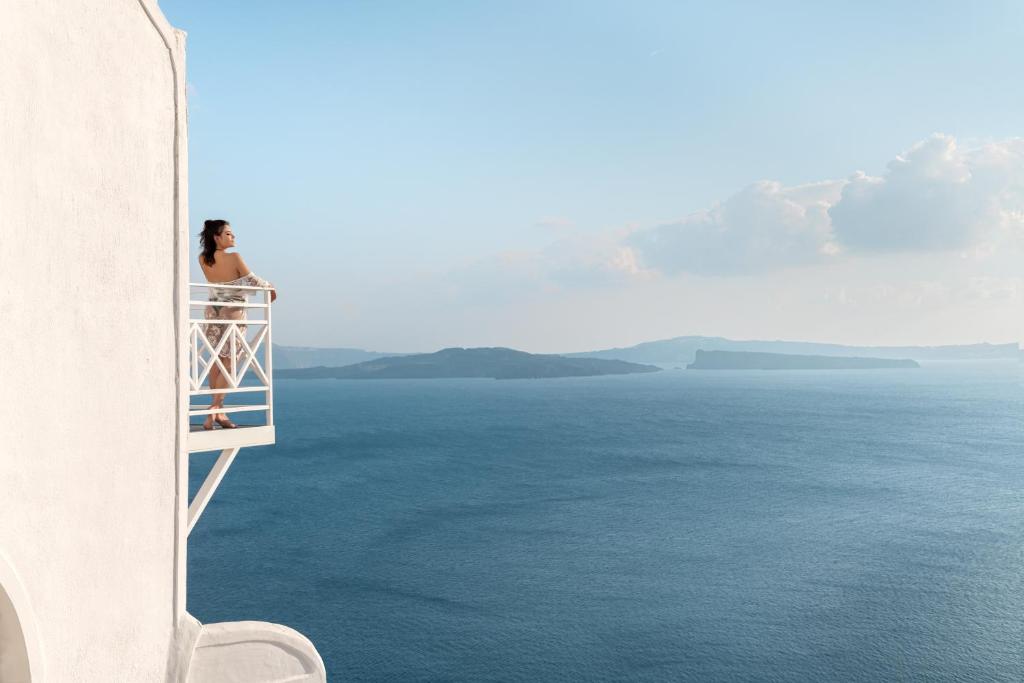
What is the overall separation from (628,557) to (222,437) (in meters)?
43.3

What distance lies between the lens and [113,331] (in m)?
4.44

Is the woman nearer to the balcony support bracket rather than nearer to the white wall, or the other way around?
the balcony support bracket

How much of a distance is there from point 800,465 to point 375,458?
4742cm

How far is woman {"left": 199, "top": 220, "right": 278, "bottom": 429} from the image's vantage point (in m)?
6.11

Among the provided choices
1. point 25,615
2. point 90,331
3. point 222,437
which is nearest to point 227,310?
point 222,437

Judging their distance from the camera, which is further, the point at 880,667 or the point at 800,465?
the point at 800,465

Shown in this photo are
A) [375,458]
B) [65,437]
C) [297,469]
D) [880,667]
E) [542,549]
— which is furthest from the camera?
[375,458]

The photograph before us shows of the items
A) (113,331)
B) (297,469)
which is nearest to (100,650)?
(113,331)

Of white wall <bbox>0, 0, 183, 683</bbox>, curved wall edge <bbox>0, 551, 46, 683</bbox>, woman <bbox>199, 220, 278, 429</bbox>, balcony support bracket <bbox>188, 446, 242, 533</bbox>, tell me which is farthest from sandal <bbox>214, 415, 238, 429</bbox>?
curved wall edge <bbox>0, 551, 46, 683</bbox>

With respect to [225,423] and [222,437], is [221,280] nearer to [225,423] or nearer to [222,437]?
[225,423]

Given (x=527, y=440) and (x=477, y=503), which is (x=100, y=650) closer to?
(x=477, y=503)

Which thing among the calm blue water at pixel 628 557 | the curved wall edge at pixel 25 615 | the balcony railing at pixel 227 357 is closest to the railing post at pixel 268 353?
the balcony railing at pixel 227 357

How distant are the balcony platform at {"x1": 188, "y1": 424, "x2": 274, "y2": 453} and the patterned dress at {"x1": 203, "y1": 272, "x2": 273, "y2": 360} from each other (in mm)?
669

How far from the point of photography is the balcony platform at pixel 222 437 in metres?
5.70
